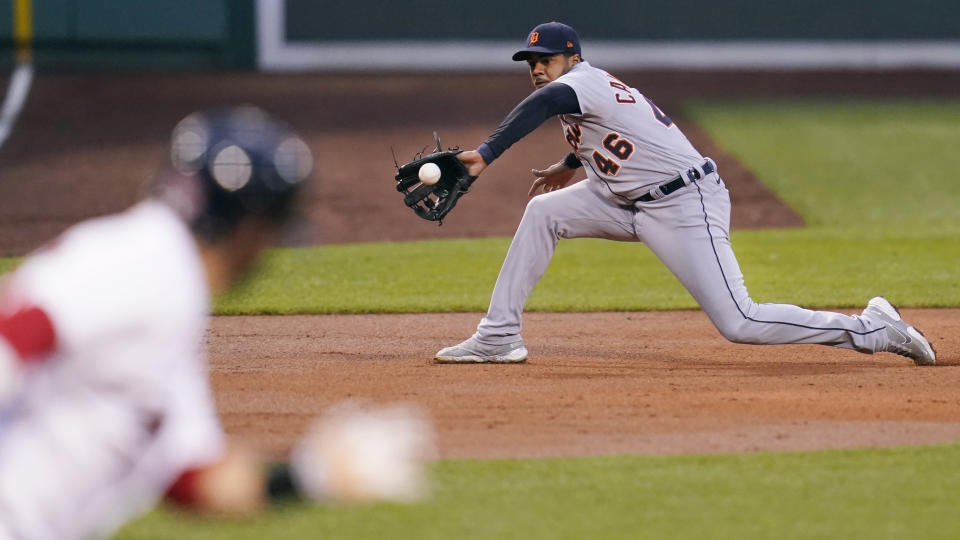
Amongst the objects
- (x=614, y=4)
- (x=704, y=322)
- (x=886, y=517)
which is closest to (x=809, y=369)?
(x=704, y=322)

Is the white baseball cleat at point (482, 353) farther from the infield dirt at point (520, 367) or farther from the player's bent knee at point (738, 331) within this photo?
the player's bent knee at point (738, 331)

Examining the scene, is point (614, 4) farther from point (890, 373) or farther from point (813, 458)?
point (813, 458)

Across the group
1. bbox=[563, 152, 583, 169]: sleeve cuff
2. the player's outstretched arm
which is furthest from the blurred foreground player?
bbox=[563, 152, 583, 169]: sleeve cuff

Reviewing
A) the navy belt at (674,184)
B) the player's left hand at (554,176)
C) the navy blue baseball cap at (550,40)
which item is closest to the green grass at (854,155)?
the player's left hand at (554,176)

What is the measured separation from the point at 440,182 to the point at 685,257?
134cm

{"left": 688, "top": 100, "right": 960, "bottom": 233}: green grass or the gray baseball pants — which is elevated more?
the gray baseball pants

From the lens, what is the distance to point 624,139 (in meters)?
6.73

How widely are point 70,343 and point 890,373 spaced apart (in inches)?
214

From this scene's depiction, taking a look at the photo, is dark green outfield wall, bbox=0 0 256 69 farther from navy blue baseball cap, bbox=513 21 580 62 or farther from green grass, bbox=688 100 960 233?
navy blue baseball cap, bbox=513 21 580 62

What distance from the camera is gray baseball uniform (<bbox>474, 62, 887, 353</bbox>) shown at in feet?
21.8

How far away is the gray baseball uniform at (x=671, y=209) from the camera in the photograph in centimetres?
664

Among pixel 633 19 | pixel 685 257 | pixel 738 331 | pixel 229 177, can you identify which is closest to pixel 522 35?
pixel 633 19

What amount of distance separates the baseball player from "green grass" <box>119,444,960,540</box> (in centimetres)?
151

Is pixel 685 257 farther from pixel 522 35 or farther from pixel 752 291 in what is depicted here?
pixel 522 35
